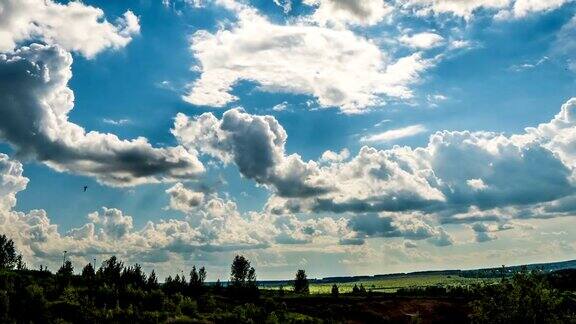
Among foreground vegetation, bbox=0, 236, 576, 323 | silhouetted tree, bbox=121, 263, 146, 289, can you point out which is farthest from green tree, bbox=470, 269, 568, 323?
silhouetted tree, bbox=121, 263, 146, 289

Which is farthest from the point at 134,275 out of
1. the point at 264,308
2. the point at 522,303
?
the point at 522,303

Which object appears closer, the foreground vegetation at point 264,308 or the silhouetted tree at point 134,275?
the foreground vegetation at point 264,308

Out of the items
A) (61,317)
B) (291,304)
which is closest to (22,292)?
(61,317)

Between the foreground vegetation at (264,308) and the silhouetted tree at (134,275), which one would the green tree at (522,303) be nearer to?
the foreground vegetation at (264,308)

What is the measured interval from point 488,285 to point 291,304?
94.3m

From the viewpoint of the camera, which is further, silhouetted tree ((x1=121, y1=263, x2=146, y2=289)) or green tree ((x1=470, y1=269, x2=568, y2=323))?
silhouetted tree ((x1=121, y1=263, x2=146, y2=289))

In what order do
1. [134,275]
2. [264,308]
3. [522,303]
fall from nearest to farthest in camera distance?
[522,303] → [264,308] → [134,275]

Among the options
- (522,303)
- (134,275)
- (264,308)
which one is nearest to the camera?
(522,303)

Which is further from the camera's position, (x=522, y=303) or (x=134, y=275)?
(x=134, y=275)

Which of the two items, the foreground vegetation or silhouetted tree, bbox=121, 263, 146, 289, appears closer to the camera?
the foreground vegetation

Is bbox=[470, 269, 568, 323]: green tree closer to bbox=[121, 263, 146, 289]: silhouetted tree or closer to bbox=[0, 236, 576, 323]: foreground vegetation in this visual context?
bbox=[0, 236, 576, 323]: foreground vegetation

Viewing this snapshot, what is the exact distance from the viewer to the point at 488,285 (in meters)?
59.7

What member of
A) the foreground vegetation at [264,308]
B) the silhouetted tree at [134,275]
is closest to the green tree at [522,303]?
the foreground vegetation at [264,308]

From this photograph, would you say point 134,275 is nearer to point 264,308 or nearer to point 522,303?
point 264,308
